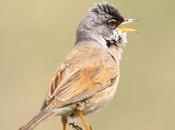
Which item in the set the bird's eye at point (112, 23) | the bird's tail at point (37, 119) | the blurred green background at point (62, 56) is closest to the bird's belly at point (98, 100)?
the bird's tail at point (37, 119)

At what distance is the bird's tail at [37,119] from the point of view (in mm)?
10992

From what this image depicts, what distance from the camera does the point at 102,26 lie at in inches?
503

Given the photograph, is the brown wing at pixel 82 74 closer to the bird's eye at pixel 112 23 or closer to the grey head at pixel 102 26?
the grey head at pixel 102 26

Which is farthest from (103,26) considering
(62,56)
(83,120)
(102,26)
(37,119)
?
(62,56)

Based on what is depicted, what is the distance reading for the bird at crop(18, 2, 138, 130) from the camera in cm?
1155

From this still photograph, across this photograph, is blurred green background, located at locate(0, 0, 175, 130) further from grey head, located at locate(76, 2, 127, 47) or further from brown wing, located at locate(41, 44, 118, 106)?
brown wing, located at locate(41, 44, 118, 106)

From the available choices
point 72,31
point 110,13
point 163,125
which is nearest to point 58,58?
point 72,31

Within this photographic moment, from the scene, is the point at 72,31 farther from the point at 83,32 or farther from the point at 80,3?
the point at 83,32

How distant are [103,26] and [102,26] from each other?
12 mm

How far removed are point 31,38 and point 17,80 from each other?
2418mm

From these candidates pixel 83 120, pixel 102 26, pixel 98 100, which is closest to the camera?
pixel 83 120

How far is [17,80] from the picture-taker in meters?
18.2

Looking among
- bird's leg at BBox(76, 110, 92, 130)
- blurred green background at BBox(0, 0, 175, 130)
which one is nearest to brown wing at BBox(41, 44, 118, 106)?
bird's leg at BBox(76, 110, 92, 130)

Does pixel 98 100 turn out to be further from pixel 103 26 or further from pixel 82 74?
pixel 103 26
